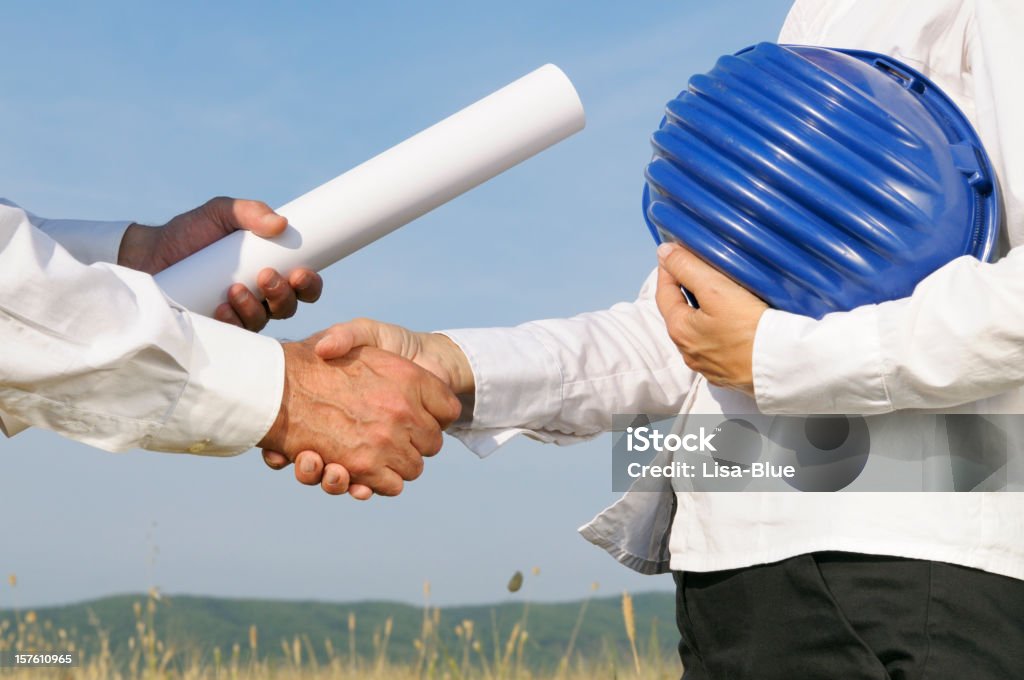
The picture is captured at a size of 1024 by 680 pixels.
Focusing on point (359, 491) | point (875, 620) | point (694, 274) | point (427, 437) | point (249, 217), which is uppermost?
point (249, 217)

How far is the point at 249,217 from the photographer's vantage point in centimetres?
243

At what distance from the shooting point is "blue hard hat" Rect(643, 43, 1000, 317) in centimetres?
168

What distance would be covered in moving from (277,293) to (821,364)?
1.28 metres

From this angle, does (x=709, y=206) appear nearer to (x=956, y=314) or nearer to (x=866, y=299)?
(x=866, y=299)

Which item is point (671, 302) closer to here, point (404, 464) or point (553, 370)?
point (553, 370)

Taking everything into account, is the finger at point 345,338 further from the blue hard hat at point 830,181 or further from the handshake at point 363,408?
the blue hard hat at point 830,181

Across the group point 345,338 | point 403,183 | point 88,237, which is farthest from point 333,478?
point 88,237

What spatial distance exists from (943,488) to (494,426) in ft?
2.95

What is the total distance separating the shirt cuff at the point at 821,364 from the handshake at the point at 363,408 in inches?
29.0

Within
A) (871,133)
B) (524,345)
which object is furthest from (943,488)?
(524,345)

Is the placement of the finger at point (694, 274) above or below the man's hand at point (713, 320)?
above

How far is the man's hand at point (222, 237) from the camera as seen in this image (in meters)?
2.42

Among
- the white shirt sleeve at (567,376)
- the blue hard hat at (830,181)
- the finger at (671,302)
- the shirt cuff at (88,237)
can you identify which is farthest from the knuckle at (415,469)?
the shirt cuff at (88,237)

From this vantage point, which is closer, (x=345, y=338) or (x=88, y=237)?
(x=345, y=338)
